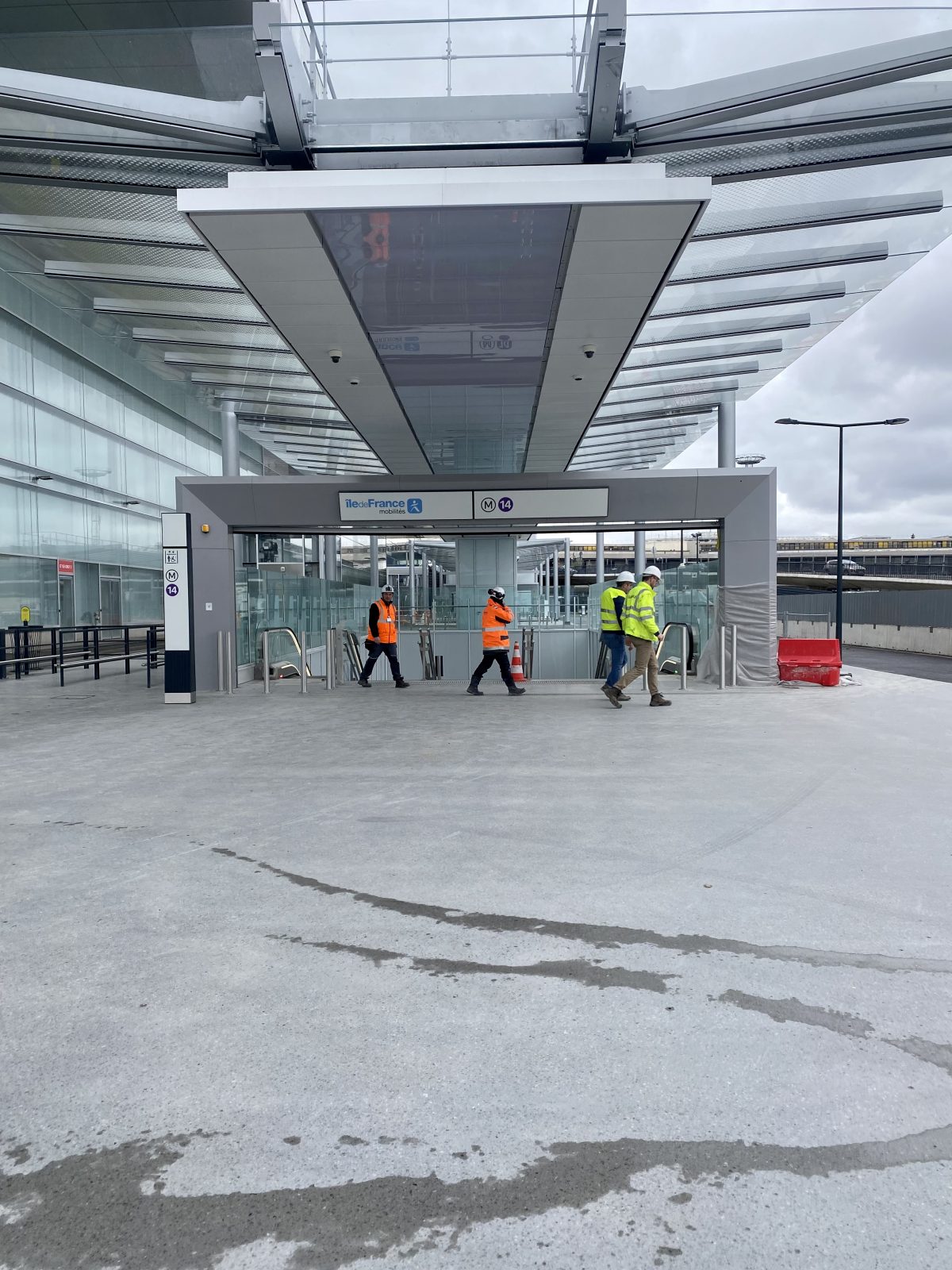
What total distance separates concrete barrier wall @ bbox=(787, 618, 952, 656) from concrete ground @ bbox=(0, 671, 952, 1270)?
23074 millimetres

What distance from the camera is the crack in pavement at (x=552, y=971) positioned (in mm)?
3348

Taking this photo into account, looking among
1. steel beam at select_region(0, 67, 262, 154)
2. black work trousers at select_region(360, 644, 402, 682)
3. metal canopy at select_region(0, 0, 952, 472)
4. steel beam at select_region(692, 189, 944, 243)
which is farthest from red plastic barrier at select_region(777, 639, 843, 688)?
steel beam at select_region(0, 67, 262, 154)

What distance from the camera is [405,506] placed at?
50.5 ft

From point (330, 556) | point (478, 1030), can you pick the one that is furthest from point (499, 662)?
point (330, 556)

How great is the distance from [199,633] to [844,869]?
41.2 ft

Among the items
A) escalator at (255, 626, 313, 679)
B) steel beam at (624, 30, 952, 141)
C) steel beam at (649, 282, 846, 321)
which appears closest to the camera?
steel beam at (624, 30, 952, 141)

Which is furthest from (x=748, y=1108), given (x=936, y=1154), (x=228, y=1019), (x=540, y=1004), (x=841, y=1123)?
(x=228, y=1019)

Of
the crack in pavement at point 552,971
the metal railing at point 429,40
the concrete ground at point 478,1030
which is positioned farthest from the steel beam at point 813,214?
the crack in pavement at point 552,971

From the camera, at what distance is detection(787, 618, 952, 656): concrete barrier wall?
29403 mm

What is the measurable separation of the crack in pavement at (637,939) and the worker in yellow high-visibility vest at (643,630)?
327 inches

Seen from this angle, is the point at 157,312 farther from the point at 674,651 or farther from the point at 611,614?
the point at 674,651

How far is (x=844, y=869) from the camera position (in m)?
4.76

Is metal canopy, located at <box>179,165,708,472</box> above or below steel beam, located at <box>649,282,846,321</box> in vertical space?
below

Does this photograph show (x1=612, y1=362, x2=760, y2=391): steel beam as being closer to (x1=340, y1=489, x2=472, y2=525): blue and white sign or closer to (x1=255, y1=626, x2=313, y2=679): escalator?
(x1=340, y1=489, x2=472, y2=525): blue and white sign
